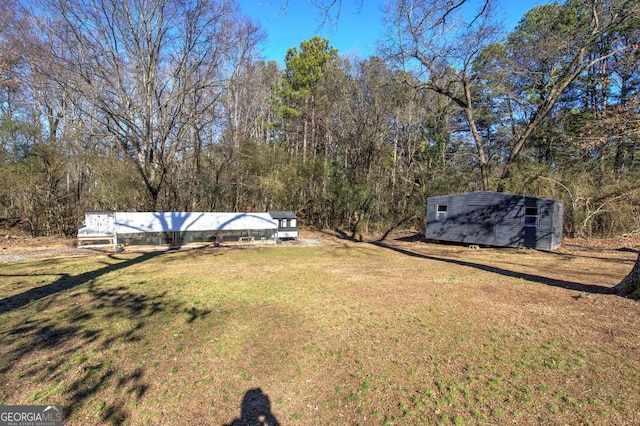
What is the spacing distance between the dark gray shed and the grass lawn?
→ 20.4ft

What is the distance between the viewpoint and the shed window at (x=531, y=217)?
39.3 feet

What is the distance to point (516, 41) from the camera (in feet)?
55.0

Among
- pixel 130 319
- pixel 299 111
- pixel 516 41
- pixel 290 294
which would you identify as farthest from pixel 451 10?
pixel 516 41

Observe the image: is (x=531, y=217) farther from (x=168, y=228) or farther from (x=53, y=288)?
(x=53, y=288)

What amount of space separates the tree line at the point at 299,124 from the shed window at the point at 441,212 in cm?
320

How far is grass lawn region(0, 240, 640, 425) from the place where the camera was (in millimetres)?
2443

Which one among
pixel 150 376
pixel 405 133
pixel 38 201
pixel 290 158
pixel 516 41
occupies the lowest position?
pixel 150 376

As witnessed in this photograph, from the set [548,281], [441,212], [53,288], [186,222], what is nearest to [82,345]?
[53,288]

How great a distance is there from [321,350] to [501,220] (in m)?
12.1

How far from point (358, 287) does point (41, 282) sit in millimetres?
6609

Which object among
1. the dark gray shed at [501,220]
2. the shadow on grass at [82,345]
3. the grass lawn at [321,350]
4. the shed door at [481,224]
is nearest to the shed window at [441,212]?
the dark gray shed at [501,220]

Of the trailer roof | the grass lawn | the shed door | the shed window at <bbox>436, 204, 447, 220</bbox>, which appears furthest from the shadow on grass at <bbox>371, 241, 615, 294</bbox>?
the trailer roof

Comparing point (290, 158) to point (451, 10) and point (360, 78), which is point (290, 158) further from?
point (451, 10)

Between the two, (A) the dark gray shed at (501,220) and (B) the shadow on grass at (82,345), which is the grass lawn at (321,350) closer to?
(B) the shadow on grass at (82,345)
